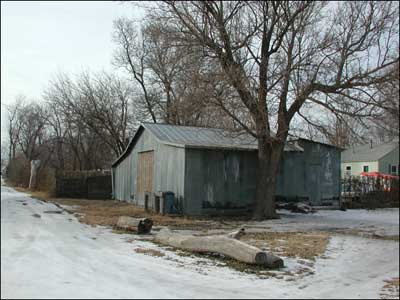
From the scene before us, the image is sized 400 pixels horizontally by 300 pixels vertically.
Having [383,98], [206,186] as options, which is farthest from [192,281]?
[206,186]

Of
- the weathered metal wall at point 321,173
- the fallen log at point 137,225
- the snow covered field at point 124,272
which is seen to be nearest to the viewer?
the snow covered field at point 124,272

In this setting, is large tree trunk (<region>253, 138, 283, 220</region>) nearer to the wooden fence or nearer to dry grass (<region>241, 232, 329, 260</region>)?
dry grass (<region>241, 232, 329, 260</region>)

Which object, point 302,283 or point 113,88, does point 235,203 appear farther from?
point 113,88

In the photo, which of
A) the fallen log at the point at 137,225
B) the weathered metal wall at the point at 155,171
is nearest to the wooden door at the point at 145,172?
the weathered metal wall at the point at 155,171

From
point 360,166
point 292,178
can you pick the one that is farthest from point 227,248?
point 360,166

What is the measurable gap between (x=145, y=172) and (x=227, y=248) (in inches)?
554

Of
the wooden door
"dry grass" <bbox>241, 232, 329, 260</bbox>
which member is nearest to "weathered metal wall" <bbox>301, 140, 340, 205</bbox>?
the wooden door

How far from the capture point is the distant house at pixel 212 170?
61.2 feet

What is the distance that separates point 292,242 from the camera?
11547 millimetres

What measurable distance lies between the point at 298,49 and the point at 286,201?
829 cm

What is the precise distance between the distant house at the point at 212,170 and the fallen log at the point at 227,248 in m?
8.10

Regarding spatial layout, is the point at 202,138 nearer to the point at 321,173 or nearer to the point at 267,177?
the point at 267,177

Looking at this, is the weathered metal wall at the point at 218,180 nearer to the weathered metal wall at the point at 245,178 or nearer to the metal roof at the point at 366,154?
the weathered metal wall at the point at 245,178

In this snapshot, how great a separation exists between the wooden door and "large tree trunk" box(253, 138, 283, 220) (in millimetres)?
5565
